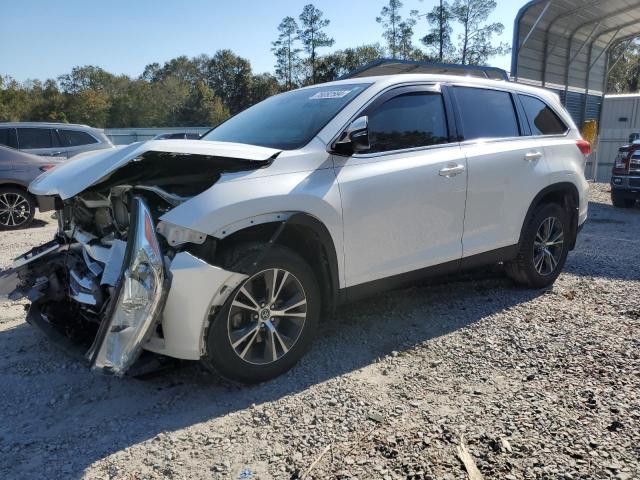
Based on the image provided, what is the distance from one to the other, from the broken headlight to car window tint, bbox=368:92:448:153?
1760mm

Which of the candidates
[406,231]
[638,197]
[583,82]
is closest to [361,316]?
[406,231]

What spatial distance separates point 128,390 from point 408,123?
271 cm

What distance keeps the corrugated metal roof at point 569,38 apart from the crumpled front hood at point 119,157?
1593 centimetres

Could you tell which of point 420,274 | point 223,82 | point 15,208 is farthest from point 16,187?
point 223,82

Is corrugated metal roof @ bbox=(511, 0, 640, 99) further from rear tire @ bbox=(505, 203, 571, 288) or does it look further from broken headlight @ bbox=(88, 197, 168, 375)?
broken headlight @ bbox=(88, 197, 168, 375)

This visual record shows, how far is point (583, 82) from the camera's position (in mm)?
21734

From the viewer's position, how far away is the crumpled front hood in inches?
114

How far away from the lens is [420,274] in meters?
3.93

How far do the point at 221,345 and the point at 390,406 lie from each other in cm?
104

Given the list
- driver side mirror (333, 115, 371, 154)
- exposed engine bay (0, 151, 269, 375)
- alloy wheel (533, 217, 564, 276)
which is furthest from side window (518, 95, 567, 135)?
exposed engine bay (0, 151, 269, 375)

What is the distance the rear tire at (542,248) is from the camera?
476 centimetres

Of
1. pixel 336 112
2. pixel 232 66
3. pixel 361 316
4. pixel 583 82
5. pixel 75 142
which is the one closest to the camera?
pixel 336 112

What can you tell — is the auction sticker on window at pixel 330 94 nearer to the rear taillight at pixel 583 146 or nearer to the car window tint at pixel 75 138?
the rear taillight at pixel 583 146

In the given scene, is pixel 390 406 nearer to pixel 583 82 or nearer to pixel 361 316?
pixel 361 316
